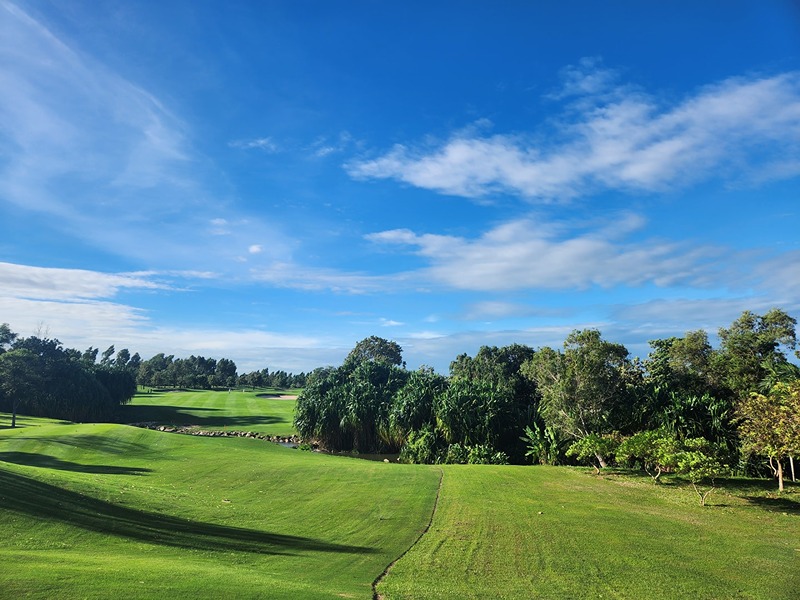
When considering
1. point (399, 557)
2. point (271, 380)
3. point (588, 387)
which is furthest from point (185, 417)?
point (271, 380)

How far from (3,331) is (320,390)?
49.4 m

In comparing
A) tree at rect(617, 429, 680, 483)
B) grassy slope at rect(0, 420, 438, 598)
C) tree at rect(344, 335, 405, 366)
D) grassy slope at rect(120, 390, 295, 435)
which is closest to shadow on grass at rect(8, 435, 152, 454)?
grassy slope at rect(0, 420, 438, 598)

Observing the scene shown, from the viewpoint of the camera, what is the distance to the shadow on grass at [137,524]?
38.6ft

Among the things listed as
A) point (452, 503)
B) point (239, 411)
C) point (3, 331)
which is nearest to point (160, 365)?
point (3, 331)

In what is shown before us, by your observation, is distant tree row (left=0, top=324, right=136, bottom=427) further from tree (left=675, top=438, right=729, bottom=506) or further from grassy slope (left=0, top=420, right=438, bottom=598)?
tree (left=675, top=438, right=729, bottom=506)

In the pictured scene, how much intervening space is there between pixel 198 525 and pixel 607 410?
2451 centimetres

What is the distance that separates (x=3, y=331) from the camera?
219 ft

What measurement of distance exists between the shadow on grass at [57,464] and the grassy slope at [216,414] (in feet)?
95.5

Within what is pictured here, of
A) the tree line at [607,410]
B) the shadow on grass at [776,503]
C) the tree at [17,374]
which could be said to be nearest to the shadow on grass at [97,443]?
the tree line at [607,410]

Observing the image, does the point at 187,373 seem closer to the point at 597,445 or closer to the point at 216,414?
the point at 216,414

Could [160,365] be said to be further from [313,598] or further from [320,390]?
[313,598]

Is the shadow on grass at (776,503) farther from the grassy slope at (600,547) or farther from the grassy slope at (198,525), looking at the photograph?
the grassy slope at (198,525)

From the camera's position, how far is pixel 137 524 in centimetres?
1276

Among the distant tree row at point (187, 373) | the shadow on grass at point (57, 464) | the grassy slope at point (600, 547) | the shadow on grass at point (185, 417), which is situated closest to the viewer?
the grassy slope at point (600, 547)
